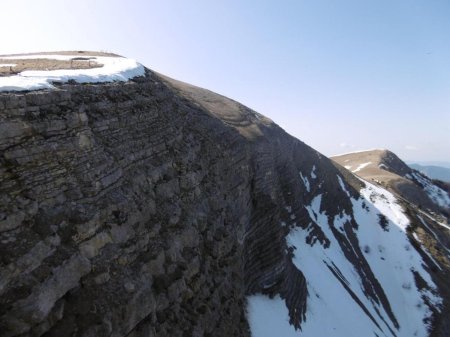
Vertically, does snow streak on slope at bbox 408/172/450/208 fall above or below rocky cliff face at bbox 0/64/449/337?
below

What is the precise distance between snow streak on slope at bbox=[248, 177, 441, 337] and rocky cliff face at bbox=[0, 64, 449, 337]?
1.56 m

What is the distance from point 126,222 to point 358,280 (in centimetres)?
3596

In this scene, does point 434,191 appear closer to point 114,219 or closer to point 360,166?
point 360,166

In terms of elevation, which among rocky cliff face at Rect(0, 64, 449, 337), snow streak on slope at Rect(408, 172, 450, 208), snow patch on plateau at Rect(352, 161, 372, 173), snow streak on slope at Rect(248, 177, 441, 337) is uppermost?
rocky cliff face at Rect(0, 64, 449, 337)

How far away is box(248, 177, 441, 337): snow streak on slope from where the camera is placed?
28131 millimetres

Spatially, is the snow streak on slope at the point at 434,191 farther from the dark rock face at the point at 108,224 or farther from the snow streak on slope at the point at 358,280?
the dark rock face at the point at 108,224

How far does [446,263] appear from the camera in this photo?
173 ft

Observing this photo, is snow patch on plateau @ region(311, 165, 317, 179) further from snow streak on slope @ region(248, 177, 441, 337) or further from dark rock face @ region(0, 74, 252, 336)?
dark rock face @ region(0, 74, 252, 336)

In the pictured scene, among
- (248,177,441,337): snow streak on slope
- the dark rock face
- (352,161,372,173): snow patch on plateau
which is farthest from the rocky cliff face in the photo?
(352,161,372,173): snow patch on plateau

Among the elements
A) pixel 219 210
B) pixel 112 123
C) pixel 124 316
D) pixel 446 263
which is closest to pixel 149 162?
pixel 112 123

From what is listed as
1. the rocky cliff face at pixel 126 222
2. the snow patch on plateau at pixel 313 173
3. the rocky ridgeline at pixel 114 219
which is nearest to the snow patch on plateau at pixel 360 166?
the snow patch on plateau at pixel 313 173

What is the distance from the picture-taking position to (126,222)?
518 inches

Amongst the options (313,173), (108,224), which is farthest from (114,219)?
(313,173)

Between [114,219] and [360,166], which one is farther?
[360,166]
